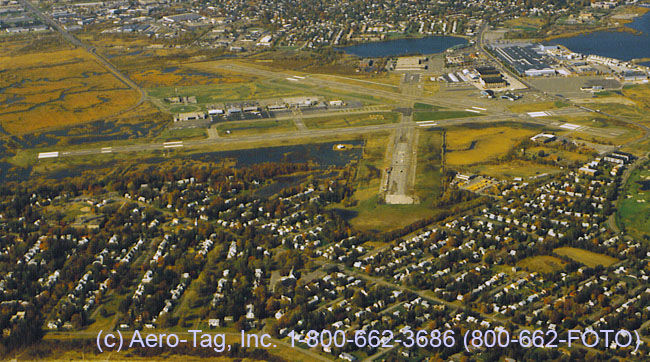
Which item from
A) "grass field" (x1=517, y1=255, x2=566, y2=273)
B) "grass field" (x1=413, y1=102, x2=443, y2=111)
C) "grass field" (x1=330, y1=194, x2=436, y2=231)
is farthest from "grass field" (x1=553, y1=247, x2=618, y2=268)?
"grass field" (x1=413, y1=102, x2=443, y2=111)

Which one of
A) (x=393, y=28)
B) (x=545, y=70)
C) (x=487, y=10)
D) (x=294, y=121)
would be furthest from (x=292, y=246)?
(x=487, y=10)

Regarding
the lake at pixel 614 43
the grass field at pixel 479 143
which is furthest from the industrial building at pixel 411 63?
the grass field at pixel 479 143

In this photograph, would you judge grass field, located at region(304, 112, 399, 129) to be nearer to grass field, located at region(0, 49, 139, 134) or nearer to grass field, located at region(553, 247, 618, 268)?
grass field, located at region(0, 49, 139, 134)

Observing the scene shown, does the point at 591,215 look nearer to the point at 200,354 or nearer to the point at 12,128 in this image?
the point at 200,354

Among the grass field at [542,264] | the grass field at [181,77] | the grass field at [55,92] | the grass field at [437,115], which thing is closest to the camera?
the grass field at [542,264]

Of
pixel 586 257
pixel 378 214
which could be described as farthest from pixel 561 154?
pixel 378 214

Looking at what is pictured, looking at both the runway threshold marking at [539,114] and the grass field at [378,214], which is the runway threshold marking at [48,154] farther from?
the runway threshold marking at [539,114]
